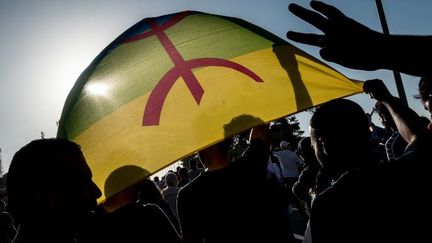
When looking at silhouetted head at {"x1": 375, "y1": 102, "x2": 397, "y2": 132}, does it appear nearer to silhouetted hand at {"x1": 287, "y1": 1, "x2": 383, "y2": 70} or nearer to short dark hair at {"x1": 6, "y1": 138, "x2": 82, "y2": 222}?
silhouetted hand at {"x1": 287, "y1": 1, "x2": 383, "y2": 70}

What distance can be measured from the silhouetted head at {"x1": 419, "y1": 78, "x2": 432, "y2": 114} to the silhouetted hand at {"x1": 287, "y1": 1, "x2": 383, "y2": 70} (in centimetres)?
188

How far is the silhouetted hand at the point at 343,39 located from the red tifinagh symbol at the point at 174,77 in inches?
75.8

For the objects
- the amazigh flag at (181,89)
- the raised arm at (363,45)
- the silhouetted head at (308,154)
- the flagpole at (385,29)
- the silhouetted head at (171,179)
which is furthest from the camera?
the flagpole at (385,29)

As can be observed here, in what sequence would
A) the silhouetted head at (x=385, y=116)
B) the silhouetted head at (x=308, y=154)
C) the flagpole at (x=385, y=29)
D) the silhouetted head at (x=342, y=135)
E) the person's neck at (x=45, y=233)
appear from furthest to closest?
the flagpole at (x=385, y=29) < the silhouetted head at (x=308, y=154) < the silhouetted head at (x=385, y=116) < the silhouetted head at (x=342, y=135) < the person's neck at (x=45, y=233)

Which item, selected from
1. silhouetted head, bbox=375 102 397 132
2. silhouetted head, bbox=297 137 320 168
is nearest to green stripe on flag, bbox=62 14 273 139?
silhouetted head, bbox=375 102 397 132

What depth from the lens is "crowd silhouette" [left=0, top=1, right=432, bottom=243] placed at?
1.11m

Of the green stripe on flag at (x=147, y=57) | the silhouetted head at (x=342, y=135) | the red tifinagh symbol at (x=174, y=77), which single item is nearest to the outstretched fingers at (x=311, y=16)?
the silhouetted head at (x=342, y=135)

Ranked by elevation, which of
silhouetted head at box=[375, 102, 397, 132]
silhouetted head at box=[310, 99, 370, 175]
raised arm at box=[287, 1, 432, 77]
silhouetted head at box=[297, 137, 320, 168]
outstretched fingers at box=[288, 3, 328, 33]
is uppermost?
outstretched fingers at box=[288, 3, 328, 33]

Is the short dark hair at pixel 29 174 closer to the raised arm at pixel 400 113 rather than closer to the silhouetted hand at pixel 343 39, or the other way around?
the silhouetted hand at pixel 343 39

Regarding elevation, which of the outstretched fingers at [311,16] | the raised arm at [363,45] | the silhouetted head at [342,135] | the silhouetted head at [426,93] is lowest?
the silhouetted head at [426,93]

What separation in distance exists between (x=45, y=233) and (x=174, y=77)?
1.74 metres

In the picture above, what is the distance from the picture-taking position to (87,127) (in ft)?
9.73

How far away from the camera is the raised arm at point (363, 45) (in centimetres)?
104

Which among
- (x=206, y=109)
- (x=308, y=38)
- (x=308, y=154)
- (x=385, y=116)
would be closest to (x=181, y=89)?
(x=206, y=109)
